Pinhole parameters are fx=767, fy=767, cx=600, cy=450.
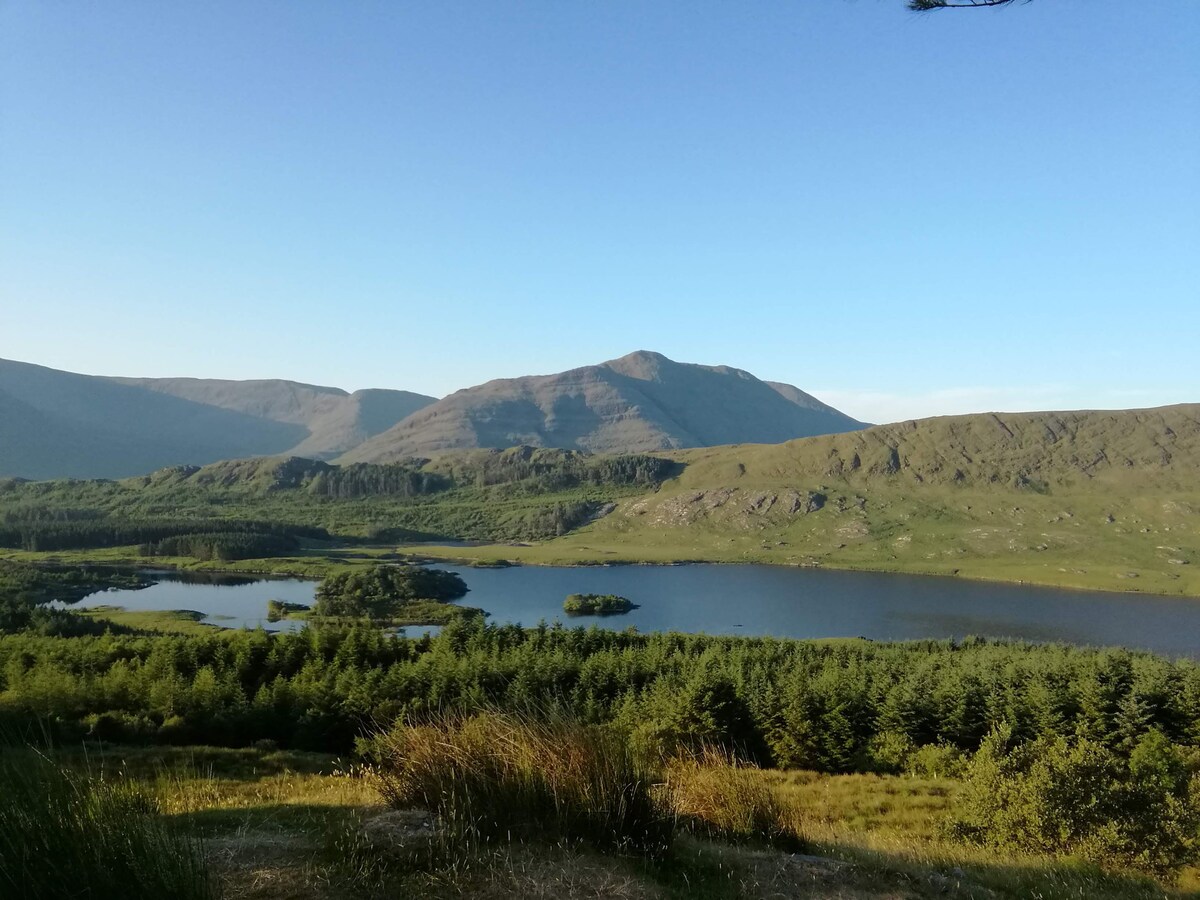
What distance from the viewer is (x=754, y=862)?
705cm

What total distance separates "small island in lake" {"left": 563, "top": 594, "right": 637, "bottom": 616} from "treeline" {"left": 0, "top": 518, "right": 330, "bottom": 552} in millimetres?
84269

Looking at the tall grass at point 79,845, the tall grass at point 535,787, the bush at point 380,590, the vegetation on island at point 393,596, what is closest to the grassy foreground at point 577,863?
the tall grass at point 535,787

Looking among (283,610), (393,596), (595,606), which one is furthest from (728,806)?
(393,596)

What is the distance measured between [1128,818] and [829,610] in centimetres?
9026

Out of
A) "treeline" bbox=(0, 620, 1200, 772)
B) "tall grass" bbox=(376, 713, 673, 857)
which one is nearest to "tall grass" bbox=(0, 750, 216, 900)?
"tall grass" bbox=(376, 713, 673, 857)

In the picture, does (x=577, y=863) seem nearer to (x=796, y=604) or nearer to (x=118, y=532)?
(x=796, y=604)

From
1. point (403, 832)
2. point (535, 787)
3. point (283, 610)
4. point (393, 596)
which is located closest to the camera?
point (403, 832)

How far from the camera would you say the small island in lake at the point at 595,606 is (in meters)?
94.2

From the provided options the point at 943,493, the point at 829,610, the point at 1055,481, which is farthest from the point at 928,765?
the point at 1055,481

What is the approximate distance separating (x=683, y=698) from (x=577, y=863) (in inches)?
1031

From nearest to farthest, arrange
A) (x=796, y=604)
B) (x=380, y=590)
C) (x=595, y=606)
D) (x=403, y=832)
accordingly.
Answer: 1. (x=403, y=832)
2. (x=595, y=606)
3. (x=380, y=590)
4. (x=796, y=604)

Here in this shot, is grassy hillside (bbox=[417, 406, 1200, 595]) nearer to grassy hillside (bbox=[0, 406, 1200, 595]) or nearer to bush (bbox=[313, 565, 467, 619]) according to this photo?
grassy hillside (bbox=[0, 406, 1200, 595])

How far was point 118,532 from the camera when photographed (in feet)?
498

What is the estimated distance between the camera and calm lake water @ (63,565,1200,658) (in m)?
85.4
